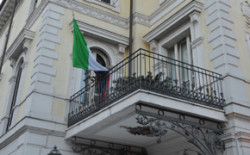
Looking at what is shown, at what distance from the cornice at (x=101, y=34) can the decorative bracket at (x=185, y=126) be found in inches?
202

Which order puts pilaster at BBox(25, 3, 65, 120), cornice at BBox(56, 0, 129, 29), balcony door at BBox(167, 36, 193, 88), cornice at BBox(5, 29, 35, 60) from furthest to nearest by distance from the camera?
cornice at BBox(56, 0, 129, 29) < cornice at BBox(5, 29, 35, 60) < balcony door at BBox(167, 36, 193, 88) < pilaster at BBox(25, 3, 65, 120)

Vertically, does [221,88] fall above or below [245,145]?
above

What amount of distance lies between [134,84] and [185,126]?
5.94 ft

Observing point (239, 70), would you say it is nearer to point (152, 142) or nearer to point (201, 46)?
point (201, 46)

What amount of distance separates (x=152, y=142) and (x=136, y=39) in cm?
441

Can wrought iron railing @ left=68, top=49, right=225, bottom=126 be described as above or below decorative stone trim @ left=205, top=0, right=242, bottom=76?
below

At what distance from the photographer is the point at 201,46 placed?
1080 cm

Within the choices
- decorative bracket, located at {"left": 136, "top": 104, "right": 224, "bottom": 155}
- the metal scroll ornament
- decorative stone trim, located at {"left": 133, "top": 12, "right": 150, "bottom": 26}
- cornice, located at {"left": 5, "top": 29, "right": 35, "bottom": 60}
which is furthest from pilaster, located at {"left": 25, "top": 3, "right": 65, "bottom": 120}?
the metal scroll ornament

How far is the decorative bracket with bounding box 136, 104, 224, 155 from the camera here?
8.20m

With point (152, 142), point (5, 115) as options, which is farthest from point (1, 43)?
point (152, 142)

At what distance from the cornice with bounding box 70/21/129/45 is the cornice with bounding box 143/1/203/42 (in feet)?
3.05

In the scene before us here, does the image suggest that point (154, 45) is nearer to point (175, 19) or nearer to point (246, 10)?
point (175, 19)

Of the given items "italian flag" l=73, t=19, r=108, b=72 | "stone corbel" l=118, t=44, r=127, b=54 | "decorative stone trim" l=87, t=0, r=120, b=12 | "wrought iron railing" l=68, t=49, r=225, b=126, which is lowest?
"wrought iron railing" l=68, t=49, r=225, b=126

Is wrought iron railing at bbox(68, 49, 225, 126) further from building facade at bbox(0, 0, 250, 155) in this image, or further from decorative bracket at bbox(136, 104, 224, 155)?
decorative bracket at bbox(136, 104, 224, 155)
